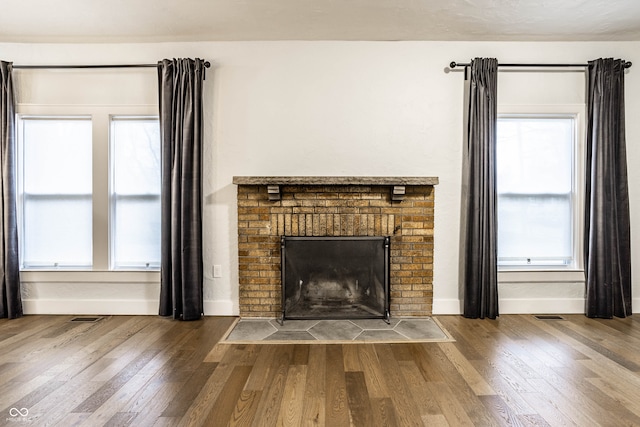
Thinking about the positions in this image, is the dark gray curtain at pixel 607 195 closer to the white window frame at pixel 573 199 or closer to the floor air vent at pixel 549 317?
the white window frame at pixel 573 199

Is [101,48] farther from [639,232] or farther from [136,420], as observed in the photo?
[639,232]

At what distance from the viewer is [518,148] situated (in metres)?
3.74

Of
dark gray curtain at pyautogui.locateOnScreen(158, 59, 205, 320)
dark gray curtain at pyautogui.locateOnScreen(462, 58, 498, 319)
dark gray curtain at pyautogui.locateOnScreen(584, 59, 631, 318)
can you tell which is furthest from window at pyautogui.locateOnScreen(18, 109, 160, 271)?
dark gray curtain at pyautogui.locateOnScreen(584, 59, 631, 318)

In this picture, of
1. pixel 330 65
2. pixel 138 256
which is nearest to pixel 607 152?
pixel 330 65

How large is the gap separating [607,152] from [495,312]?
1.83 metres

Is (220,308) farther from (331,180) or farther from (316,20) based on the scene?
(316,20)

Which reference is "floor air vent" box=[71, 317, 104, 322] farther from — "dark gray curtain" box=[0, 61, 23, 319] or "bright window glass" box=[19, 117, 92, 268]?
"bright window glass" box=[19, 117, 92, 268]

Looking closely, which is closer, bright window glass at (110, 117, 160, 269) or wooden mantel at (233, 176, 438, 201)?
wooden mantel at (233, 176, 438, 201)

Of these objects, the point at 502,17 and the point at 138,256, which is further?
the point at 138,256

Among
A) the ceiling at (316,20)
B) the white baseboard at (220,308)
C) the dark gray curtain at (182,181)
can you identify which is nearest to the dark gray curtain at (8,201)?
the ceiling at (316,20)

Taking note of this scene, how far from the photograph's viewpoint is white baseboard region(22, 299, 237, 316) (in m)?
3.68

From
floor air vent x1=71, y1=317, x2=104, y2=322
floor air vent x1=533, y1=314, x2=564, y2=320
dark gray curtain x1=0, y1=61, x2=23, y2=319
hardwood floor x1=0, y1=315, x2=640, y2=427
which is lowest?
hardwood floor x1=0, y1=315, x2=640, y2=427

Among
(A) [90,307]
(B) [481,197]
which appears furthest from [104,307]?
(B) [481,197]

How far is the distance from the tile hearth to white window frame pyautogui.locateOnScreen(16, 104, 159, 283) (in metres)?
1.19
